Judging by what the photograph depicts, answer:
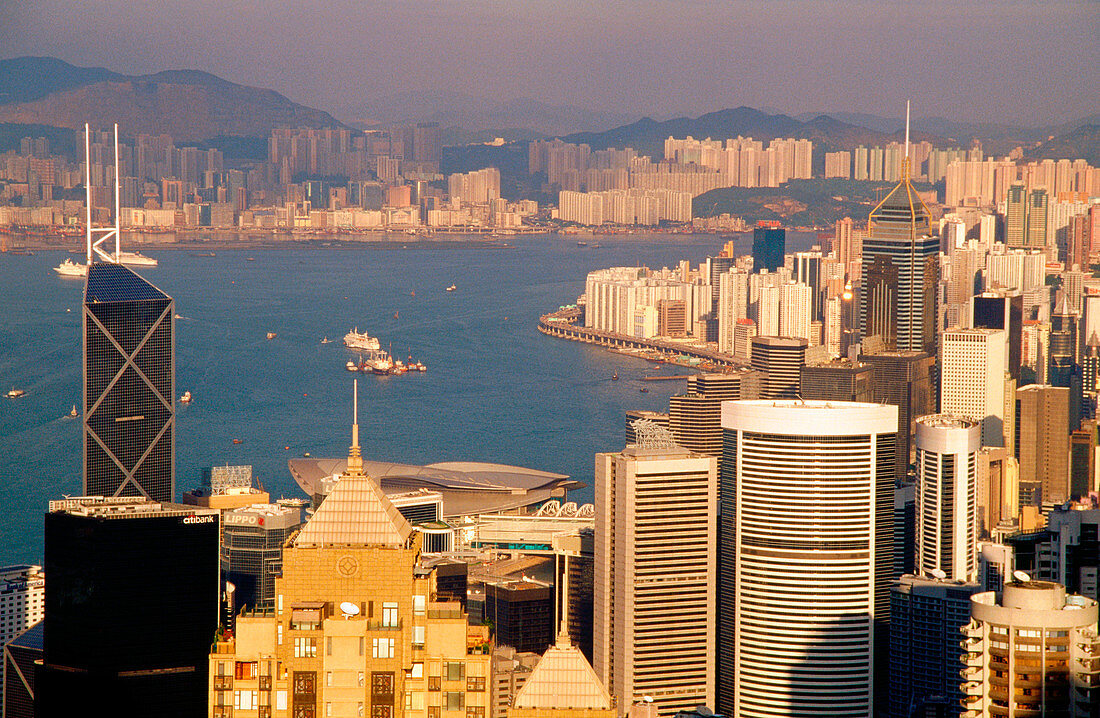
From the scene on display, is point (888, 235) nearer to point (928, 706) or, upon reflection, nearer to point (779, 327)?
point (779, 327)

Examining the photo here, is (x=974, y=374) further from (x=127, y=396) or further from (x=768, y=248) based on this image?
(x=768, y=248)

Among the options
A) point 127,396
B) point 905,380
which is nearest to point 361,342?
point 905,380

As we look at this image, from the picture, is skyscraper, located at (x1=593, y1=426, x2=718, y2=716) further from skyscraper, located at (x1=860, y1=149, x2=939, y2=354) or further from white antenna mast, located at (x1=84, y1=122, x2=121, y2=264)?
skyscraper, located at (x1=860, y1=149, x2=939, y2=354)

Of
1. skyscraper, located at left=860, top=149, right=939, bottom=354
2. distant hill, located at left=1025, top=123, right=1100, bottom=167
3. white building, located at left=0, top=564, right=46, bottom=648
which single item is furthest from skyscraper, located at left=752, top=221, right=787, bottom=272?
white building, located at left=0, top=564, right=46, bottom=648

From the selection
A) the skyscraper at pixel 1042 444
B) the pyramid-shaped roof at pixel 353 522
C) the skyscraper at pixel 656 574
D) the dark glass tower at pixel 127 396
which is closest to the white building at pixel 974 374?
the skyscraper at pixel 1042 444

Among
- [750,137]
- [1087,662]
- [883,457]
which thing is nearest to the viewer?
[1087,662]

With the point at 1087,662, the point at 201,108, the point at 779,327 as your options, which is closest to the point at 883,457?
the point at 1087,662

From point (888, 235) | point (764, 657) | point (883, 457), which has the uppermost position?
point (888, 235)
